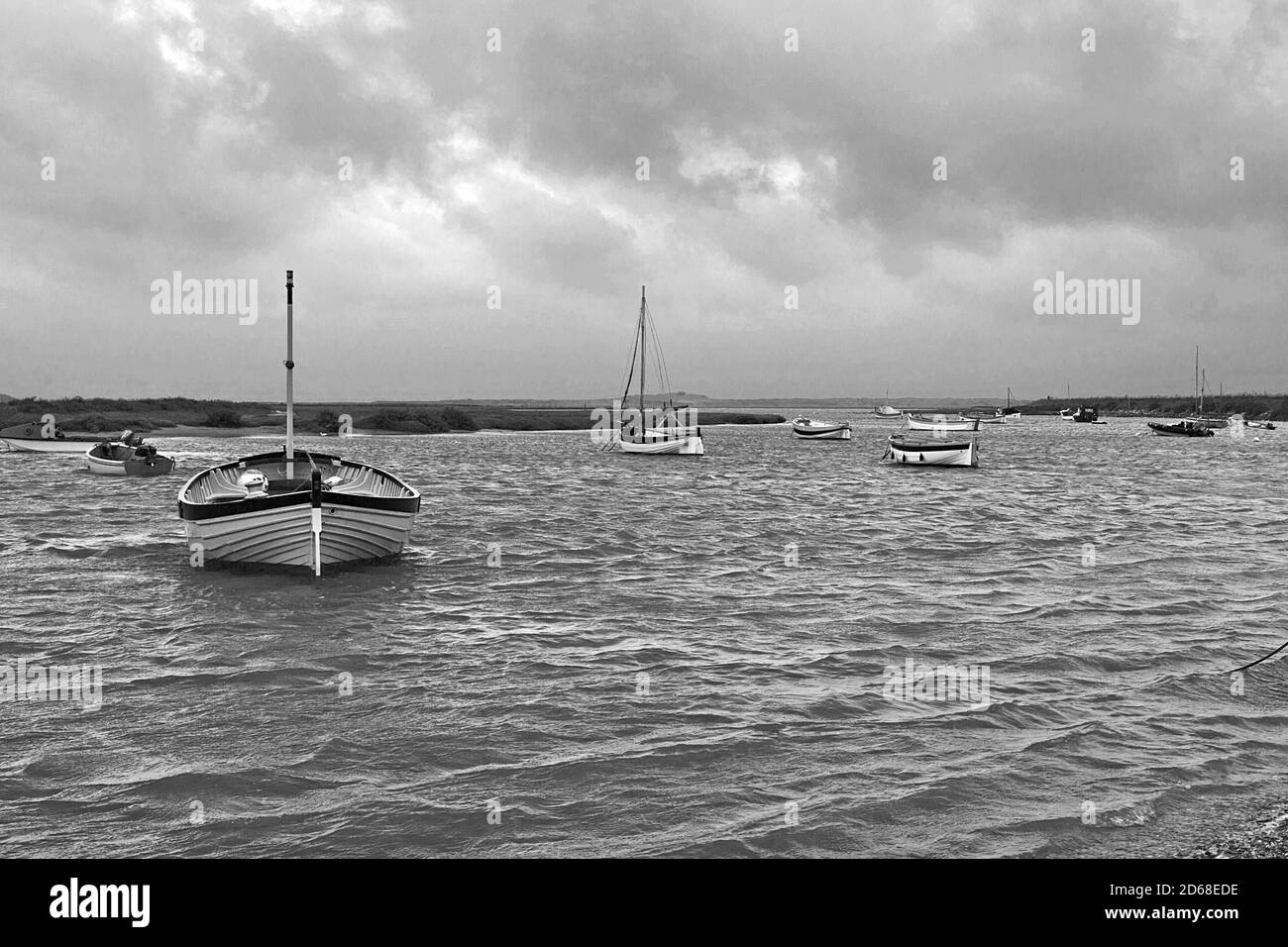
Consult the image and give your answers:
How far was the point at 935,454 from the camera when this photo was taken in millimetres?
67438

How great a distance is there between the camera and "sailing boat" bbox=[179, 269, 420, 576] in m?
19.7

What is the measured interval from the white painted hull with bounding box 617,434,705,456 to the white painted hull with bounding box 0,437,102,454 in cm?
3692

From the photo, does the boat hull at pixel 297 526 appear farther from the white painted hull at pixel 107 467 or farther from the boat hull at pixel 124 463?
the white painted hull at pixel 107 467

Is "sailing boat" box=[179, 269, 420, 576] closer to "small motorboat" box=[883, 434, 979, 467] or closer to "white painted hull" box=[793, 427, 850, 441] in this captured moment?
"small motorboat" box=[883, 434, 979, 467]

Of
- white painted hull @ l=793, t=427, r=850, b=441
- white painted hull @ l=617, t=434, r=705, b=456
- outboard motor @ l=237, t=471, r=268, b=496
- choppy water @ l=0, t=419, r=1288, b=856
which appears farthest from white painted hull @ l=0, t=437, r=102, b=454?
white painted hull @ l=793, t=427, r=850, b=441

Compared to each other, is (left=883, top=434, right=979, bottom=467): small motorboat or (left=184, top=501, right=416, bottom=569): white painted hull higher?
(left=883, top=434, right=979, bottom=467): small motorboat

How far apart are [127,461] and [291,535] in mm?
34603

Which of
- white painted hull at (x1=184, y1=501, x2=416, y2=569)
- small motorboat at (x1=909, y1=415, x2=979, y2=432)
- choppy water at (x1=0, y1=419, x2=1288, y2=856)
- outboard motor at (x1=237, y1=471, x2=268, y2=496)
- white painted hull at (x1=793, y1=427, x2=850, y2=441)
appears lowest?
choppy water at (x1=0, y1=419, x2=1288, y2=856)

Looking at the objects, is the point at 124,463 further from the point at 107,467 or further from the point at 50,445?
the point at 50,445

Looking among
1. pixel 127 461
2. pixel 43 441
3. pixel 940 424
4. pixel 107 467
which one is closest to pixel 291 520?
pixel 127 461

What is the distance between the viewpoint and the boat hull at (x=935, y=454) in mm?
66875

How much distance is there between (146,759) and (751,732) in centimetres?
601

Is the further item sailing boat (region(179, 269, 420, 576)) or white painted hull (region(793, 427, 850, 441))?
white painted hull (region(793, 427, 850, 441))
